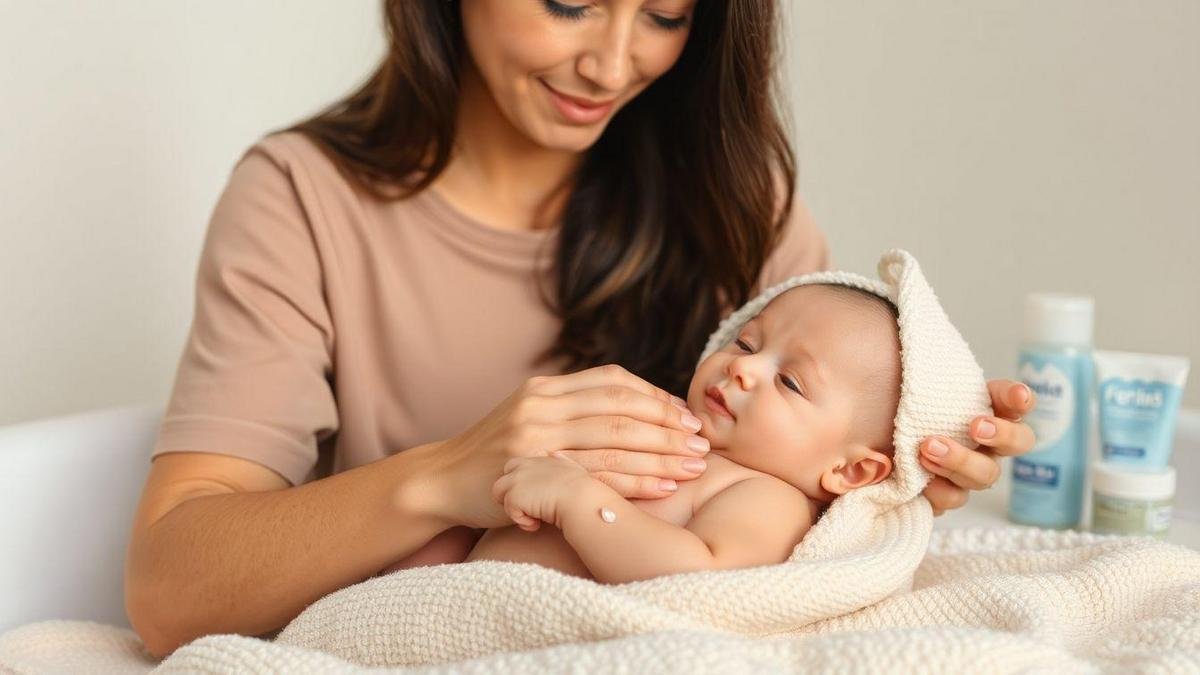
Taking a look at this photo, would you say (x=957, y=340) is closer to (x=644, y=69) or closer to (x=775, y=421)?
(x=775, y=421)

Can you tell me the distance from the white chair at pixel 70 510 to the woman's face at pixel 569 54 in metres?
0.61

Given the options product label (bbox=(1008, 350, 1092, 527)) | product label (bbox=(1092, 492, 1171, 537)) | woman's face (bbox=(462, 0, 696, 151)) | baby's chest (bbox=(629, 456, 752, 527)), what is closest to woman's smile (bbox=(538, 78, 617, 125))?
woman's face (bbox=(462, 0, 696, 151))

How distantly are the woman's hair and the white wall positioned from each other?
Result: 1.50ft

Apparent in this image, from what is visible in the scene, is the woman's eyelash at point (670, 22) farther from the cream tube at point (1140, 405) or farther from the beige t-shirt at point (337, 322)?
the cream tube at point (1140, 405)

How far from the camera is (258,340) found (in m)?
1.33

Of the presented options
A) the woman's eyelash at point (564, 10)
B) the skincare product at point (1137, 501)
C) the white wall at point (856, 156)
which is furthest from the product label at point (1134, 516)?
the woman's eyelash at point (564, 10)

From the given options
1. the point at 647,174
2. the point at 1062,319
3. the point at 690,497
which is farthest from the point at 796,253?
the point at 690,497

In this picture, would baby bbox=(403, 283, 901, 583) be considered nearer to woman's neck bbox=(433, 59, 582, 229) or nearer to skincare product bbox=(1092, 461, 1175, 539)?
woman's neck bbox=(433, 59, 582, 229)

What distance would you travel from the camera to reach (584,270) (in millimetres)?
1524

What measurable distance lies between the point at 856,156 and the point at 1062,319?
565 millimetres

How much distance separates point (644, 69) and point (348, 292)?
418mm

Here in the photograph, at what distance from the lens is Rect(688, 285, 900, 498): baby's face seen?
112 cm

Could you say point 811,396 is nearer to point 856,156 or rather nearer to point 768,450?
point 768,450

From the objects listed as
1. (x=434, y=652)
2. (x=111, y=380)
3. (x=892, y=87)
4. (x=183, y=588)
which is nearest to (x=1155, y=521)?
(x=892, y=87)
